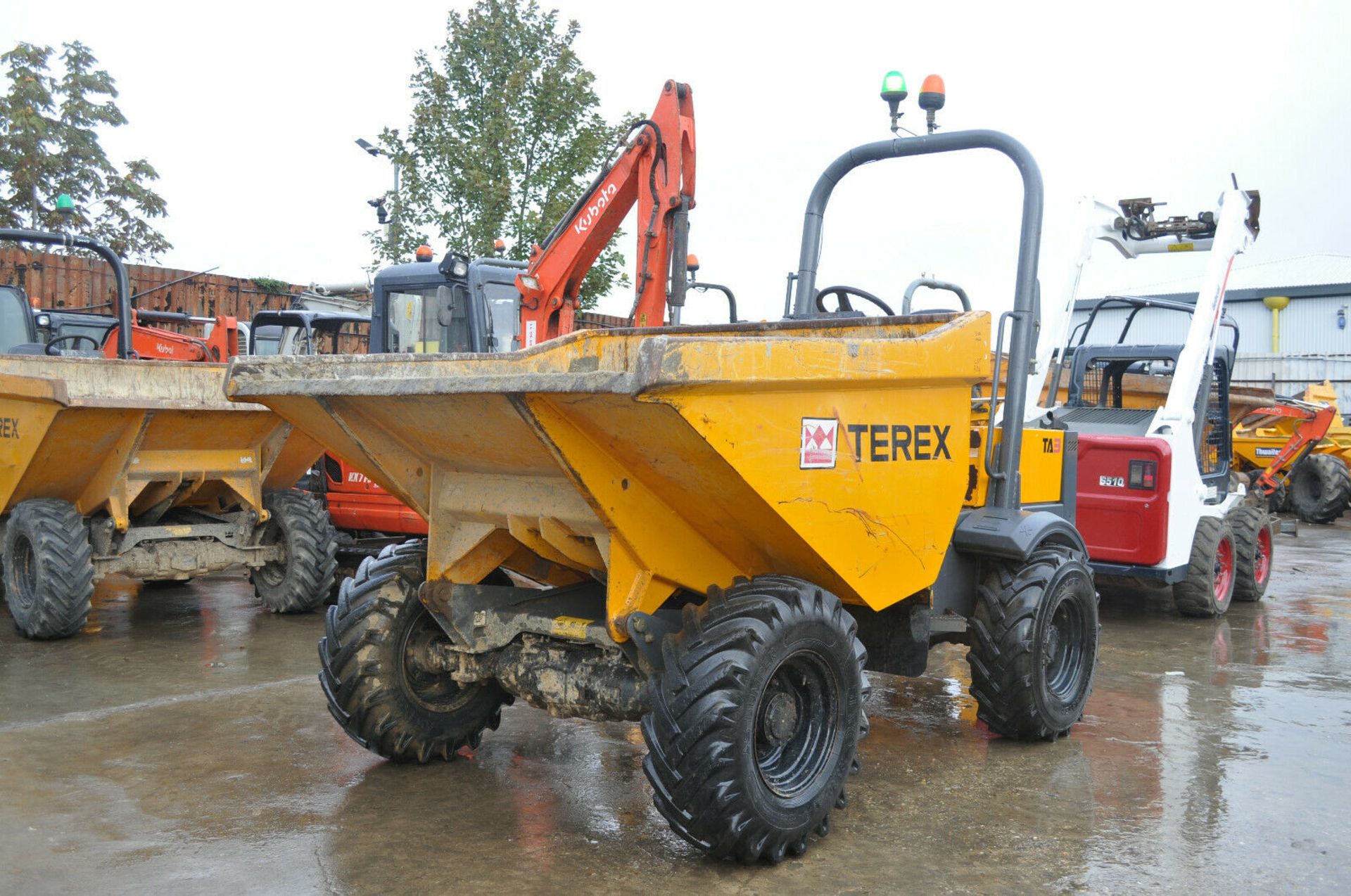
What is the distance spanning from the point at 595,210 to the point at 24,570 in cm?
439

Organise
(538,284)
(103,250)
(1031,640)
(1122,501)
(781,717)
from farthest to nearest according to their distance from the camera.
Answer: (538,284), (103,250), (1122,501), (1031,640), (781,717)

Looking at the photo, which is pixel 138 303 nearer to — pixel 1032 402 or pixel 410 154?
pixel 410 154

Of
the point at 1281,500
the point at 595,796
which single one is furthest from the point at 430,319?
the point at 1281,500

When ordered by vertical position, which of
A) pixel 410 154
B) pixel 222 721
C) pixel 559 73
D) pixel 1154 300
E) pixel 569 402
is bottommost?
pixel 222 721

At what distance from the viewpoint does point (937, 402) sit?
166 inches

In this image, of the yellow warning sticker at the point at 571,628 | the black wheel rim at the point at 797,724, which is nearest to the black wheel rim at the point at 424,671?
the yellow warning sticker at the point at 571,628

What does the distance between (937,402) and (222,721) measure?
135 inches

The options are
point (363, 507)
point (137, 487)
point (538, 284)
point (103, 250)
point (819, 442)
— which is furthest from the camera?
point (363, 507)

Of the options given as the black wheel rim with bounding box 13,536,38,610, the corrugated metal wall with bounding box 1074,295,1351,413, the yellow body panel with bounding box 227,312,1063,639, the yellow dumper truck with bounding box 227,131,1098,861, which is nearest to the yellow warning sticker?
the yellow dumper truck with bounding box 227,131,1098,861

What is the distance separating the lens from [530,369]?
12.1 ft

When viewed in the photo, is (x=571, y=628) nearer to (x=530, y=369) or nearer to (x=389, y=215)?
(x=530, y=369)

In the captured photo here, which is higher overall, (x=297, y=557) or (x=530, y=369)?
(x=530, y=369)

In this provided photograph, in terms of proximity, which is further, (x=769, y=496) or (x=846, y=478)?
(x=846, y=478)

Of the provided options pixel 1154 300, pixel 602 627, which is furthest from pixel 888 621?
pixel 1154 300
